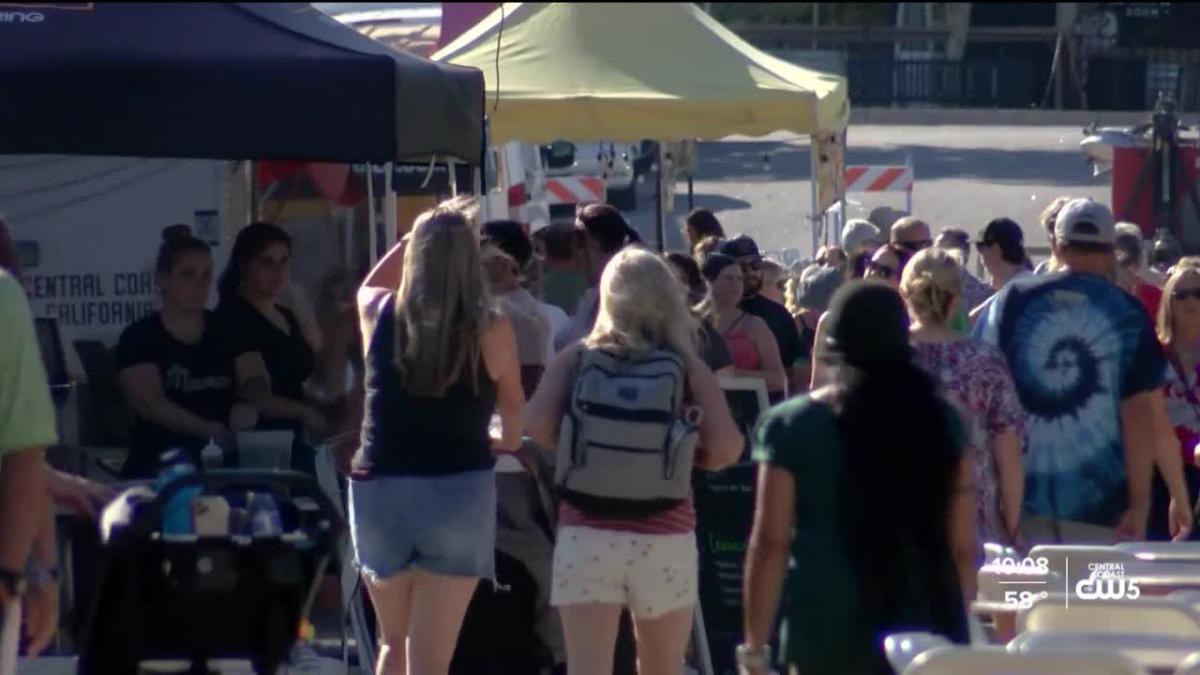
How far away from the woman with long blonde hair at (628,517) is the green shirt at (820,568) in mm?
1236

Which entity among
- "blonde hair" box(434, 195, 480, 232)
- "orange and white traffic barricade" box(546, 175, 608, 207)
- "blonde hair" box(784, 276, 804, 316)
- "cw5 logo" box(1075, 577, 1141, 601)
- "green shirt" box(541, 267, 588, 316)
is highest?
"orange and white traffic barricade" box(546, 175, 608, 207)

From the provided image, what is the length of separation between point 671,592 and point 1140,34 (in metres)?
10.7

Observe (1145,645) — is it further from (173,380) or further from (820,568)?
(173,380)

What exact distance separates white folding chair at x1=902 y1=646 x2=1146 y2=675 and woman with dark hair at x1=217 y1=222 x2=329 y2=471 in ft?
12.2

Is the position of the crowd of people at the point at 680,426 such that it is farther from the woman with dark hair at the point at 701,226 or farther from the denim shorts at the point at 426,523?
the woman with dark hair at the point at 701,226

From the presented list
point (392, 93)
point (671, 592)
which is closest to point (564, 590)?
point (671, 592)

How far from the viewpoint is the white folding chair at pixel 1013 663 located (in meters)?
4.25

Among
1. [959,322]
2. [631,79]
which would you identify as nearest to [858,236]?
[631,79]

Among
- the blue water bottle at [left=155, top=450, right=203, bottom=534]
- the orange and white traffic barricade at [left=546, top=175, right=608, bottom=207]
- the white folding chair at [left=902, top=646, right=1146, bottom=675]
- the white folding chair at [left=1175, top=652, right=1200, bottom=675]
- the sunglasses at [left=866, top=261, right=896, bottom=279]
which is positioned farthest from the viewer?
the orange and white traffic barricade at [left=546, top=175, right=608, bottom=207]

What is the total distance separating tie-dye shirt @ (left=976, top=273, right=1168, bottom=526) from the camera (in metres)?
6.34

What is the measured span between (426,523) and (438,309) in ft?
2.01

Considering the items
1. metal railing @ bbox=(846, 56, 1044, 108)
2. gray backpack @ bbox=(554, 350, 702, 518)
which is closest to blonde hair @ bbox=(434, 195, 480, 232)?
gray backpack @ bbox=(554, 350, 702, 518)

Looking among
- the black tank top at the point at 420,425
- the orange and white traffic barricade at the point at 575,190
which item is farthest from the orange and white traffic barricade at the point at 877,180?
the black tank top at the point at 420,425

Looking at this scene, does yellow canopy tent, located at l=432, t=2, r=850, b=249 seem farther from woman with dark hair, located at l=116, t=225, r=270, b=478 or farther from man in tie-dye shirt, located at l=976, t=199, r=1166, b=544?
man in tie-dye shirt, located at l=976, t=199, r=1166, b=544
